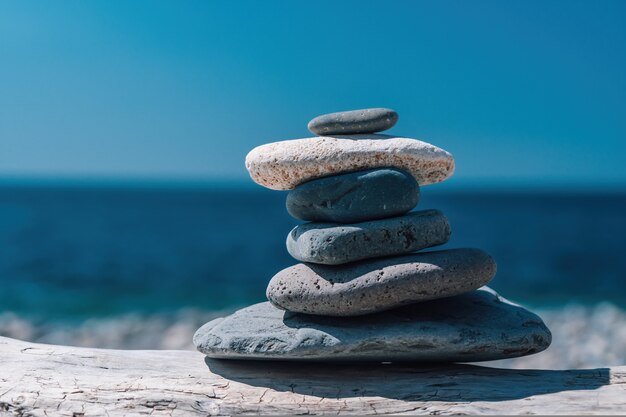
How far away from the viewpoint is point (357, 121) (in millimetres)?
3943

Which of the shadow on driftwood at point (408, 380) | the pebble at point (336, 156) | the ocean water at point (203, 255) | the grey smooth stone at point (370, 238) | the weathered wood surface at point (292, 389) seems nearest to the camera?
the weathered wood surface at point (292, 389)

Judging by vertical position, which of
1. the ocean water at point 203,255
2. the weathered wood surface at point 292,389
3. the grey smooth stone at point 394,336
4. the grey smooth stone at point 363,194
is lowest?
the weathered wood surface at point 292,389

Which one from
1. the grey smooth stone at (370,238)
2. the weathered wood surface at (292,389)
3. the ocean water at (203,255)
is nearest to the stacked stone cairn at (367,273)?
the grey smooth stone at (370,238)

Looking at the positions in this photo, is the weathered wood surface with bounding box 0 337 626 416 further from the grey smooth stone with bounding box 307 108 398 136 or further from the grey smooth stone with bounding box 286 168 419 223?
the grey smooth stone with bounding box 307 108 398 136

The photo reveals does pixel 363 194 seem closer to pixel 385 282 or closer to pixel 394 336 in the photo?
pixel 385 282

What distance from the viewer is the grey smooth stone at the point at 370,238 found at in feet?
12.2

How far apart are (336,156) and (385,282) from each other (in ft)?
2.55

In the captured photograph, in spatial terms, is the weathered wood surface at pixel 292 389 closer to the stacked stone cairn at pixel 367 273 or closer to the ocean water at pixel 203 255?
the stacked stone cairn at pixel 367 273

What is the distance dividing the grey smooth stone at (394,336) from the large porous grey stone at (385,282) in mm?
122

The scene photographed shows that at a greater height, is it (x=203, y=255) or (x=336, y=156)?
(x=203, y=255)

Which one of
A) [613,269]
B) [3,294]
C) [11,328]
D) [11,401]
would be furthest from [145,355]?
[613,269]

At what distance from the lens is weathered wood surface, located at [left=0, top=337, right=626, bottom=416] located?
11.4ft

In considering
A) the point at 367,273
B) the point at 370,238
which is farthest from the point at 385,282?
the point at 370,238

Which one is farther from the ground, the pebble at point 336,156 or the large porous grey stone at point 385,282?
the pebble at point 336,156
